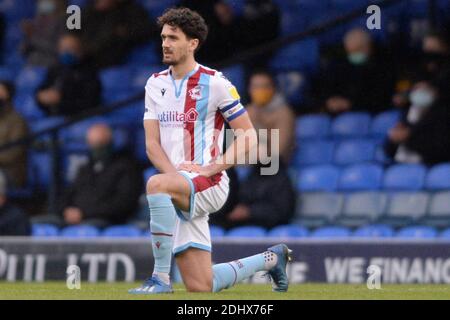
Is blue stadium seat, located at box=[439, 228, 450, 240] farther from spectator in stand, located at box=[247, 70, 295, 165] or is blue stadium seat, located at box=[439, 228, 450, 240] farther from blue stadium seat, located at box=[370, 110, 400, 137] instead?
spectator in stand, located at box=[247, 70, 295, 165]

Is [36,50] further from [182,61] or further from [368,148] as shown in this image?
[182,61]

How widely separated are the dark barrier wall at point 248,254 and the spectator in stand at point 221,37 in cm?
327

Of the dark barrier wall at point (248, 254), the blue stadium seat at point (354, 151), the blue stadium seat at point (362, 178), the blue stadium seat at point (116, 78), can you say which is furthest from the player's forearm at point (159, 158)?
the blue stadium seat at point (116, 78)

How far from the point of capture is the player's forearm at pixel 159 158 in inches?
335

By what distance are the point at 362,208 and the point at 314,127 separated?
119 cm

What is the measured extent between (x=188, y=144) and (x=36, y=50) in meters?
7.80

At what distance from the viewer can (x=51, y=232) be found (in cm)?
1313

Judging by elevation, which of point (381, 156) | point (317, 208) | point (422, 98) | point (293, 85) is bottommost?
point (317, 208)

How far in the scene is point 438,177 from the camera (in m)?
12.5

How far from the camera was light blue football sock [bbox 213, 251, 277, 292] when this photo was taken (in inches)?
340

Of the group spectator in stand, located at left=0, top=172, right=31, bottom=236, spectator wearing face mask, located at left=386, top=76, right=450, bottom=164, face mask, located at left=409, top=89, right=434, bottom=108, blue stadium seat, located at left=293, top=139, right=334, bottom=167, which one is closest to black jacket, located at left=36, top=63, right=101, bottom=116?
spectator in stand, located at left=0, top=172, right=31, bottom=236

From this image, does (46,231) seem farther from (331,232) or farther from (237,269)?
(237,269)

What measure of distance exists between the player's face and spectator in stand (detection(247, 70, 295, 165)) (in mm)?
4486

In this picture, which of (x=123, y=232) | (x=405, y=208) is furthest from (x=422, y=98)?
(x=123, y=232)
